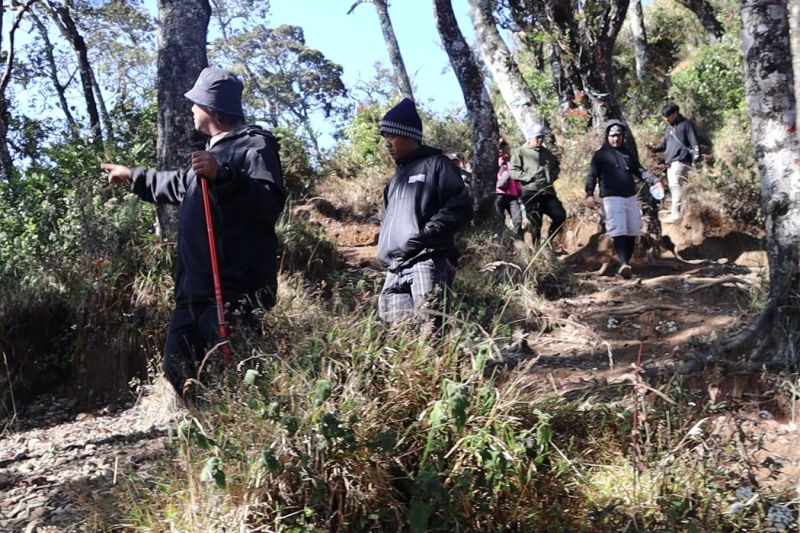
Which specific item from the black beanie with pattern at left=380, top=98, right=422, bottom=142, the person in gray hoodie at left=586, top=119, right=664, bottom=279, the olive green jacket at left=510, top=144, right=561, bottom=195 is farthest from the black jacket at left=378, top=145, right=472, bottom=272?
the olive green jacket at left=510, top=144, right=561, bottom=195

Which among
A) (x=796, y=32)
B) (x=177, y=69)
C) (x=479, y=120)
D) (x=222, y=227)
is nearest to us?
(x=796, y=32)

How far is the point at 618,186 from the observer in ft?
28.4

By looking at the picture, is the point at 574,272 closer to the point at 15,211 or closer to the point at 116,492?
the point at 15,211

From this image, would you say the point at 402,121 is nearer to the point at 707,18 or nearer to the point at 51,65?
the point at 707,18

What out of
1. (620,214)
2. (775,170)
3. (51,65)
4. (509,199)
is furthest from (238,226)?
(51,65)

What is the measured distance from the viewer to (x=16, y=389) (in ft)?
20.5

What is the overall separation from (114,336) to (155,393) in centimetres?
103

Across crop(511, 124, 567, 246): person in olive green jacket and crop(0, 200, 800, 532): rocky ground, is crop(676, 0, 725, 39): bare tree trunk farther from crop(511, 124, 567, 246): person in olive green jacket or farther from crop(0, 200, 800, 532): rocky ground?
crop(511, 124, 567, 246): person in olive green jacket

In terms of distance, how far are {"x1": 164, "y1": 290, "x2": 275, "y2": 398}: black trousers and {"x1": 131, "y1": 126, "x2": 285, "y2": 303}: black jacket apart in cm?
5

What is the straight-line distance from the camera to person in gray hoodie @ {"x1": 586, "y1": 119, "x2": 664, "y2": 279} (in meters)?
8.64

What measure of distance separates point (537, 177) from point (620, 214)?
1192 mm

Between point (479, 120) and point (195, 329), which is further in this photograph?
point (479, 120)

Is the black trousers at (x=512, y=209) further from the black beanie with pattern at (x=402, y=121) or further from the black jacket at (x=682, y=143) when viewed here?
the black beanie with pattern at (x=402, y=121)

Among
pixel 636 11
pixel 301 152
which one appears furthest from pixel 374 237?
pixel 636 11
